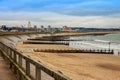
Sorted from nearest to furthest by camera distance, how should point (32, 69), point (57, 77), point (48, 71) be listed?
point (57, 77), point (48, 71), point (32, 69)

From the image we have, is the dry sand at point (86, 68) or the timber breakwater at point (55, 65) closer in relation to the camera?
the timber breakwater at point (55, 65)

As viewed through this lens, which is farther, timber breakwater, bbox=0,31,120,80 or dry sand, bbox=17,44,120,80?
dry sand, bbox=17,44,120,80

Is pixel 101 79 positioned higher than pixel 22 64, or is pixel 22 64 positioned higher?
pixel 22 64

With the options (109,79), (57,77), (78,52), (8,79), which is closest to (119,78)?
(109,79)

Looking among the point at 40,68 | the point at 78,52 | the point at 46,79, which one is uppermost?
the point at 40,68

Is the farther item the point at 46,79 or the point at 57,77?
the point at 46,79

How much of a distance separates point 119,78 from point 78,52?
88.7ft

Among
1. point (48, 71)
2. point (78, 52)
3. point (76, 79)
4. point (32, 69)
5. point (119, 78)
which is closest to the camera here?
point (48, 71)

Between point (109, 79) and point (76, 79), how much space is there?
263 cm

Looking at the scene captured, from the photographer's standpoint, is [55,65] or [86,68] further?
[55,65]

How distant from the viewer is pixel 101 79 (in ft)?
63.1

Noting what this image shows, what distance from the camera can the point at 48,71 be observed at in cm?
562

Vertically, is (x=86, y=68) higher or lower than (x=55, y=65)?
lower

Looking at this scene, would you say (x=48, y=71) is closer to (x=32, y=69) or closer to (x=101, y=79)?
(x=32, y=69)
